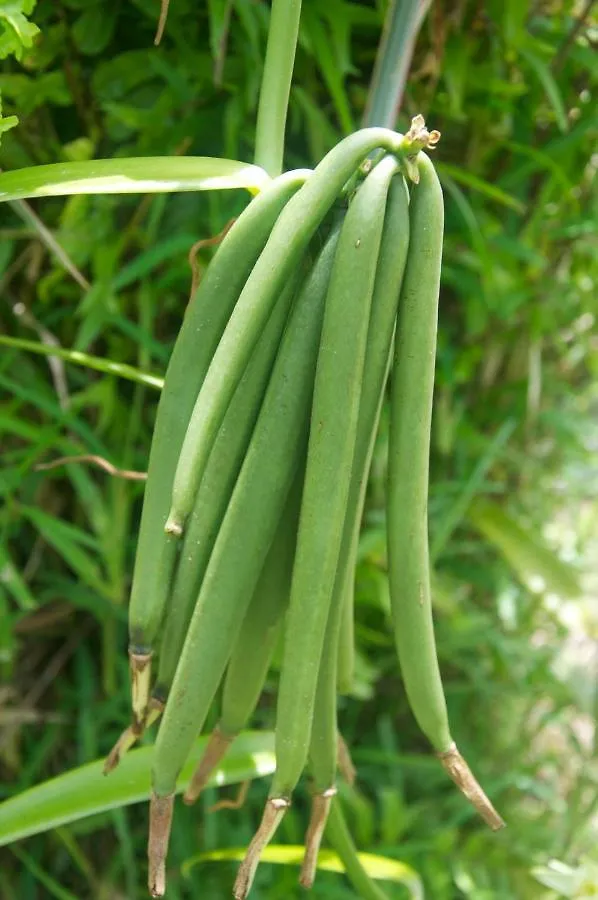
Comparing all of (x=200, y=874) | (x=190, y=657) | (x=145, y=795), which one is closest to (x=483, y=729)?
(x=200, y=874)

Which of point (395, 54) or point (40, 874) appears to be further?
point (40, 874)

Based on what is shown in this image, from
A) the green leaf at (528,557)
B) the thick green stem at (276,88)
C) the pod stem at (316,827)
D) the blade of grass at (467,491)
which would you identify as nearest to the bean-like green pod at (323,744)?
the pod stem at (316,827)

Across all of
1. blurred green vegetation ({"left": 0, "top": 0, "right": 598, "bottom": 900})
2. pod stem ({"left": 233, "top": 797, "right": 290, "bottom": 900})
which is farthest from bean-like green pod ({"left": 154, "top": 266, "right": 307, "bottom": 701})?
blurred green vegetation ({"left": 0, "top": 0, "right": 598, "bottom": 900})

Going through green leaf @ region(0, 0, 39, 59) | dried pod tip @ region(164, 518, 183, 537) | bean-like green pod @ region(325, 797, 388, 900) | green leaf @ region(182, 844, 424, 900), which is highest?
green leaf @ region(0, 0, 39, 59)

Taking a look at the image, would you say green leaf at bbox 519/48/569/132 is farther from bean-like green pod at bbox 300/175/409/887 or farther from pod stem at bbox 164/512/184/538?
pod stem at bbox 164/512/184/538

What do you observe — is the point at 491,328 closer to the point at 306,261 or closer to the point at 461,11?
the point at 461,11

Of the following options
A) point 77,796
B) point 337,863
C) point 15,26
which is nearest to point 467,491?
point 337,863

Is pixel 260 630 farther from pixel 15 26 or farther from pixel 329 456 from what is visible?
pixel 15 26
